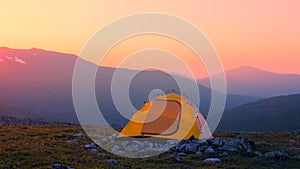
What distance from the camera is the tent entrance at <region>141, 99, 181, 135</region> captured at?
2561 cm

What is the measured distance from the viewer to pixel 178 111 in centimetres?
2661

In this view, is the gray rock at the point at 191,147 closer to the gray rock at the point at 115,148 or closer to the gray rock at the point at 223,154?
the gray rock at the point at 223,154

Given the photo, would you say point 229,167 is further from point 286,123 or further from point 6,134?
point 286,123

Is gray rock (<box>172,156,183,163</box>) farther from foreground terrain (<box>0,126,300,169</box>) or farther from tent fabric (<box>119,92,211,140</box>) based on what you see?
tent fabric (<box>119,92,211,140</box>)

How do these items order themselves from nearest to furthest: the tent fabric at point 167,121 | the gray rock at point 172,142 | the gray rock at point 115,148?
the gray rock at point 115,148
the gray rock at point 172,142
the tent fabric at point 167,121

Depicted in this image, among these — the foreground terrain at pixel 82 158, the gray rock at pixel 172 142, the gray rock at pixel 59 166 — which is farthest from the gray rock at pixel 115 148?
the gray rock at pixel 59 166

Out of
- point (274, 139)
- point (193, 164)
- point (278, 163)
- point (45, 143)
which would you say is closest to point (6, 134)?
point (45, 143)

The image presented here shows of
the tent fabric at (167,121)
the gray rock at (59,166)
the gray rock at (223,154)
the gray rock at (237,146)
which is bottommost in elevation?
the gray rock at (59,166)

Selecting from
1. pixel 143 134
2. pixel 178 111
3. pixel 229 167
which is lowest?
pixel 229 167

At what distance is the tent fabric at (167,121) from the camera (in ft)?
83.7

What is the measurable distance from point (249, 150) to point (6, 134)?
17.3 metres

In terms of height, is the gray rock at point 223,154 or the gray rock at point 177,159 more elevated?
the gray rock at point 223,154

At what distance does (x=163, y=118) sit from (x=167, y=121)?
37 cm

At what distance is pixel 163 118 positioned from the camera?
85.4 feet
